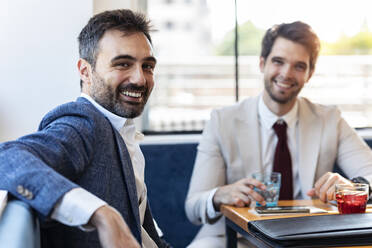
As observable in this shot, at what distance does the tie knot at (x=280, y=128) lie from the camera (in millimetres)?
2336

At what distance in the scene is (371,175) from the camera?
211 cm

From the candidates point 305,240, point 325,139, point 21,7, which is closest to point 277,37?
point 325,139

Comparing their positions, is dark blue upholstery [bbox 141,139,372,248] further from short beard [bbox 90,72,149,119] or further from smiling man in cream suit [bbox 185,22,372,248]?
short beard [bbox 90,72,149,119]

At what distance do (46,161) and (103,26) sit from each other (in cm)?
60

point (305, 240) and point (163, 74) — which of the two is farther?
point (163, 74)

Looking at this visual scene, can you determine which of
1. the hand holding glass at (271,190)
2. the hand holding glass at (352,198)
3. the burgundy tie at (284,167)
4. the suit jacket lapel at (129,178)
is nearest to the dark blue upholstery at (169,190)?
the burgundy tie at (284,167)

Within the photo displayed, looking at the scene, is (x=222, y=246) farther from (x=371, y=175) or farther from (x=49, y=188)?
(x=49, y=188)

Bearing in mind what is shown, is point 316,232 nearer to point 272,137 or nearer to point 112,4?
point 272,137

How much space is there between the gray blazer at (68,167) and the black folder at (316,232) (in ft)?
1.12

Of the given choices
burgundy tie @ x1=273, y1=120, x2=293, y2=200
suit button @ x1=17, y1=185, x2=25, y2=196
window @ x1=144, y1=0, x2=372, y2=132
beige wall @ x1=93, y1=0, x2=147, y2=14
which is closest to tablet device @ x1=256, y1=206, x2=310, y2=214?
burgundy tie @ x1=273, y1=120, x2=293, y2=200

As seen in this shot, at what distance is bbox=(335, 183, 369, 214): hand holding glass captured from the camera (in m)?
1.56

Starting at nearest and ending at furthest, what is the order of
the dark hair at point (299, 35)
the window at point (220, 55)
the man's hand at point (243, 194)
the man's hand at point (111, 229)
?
the man's hand at point (111, 229) < the man's hand at point (243, 194) < the dark hair at point (299, 35) < the window at point (220, 55)

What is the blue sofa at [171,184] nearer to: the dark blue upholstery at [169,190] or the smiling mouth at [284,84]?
the dark blue upholstery at [169,190]

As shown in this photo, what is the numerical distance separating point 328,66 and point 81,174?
2352 millimetres
